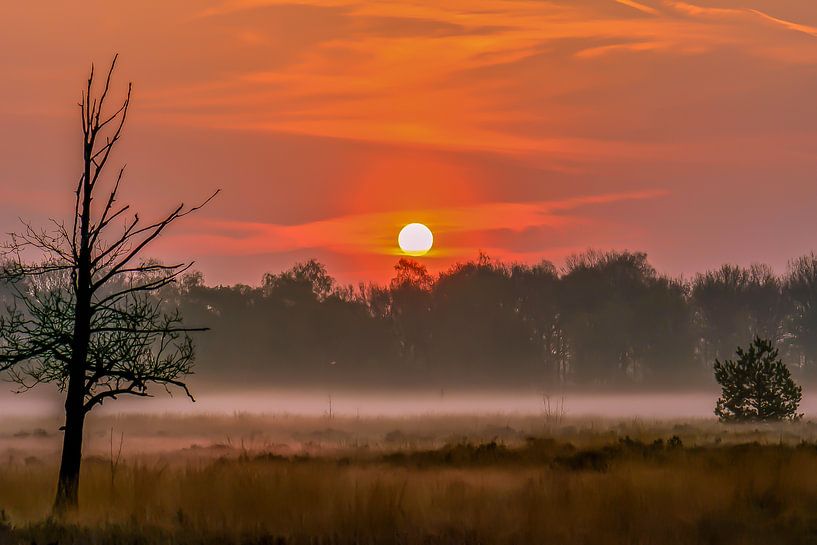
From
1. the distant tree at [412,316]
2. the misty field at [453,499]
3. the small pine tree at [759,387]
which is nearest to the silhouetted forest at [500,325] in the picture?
the distant tree at [412,316]

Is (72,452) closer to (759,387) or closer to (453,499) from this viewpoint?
(453,499)

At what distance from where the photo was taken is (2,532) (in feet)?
46.6

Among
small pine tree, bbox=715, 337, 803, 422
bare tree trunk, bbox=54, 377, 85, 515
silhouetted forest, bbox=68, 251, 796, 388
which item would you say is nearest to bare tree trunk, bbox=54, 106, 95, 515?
bare tree trunk, bbox=54, 377, 85, 515

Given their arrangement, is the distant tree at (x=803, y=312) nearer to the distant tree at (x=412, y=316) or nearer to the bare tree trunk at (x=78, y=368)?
the distant tree at (x=412, y=316)

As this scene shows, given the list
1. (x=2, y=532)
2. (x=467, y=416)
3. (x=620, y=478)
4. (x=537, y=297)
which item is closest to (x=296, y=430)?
(x=467, y=416)

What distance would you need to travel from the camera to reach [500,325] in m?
104

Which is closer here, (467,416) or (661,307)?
(467,416)

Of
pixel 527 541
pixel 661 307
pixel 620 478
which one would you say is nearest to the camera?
pixel 527 541

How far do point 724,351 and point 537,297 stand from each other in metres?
17.6

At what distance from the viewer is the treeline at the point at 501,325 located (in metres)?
99.2

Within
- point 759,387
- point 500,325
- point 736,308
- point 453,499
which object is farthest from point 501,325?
point 453,499

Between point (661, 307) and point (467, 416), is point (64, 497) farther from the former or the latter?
point (661, 307)

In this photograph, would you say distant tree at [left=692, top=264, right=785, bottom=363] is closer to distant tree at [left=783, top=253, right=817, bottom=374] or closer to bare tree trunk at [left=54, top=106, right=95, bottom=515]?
distant tree at [left=783, top=253, right=817, bottom=374]

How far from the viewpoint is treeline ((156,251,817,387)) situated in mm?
99250
